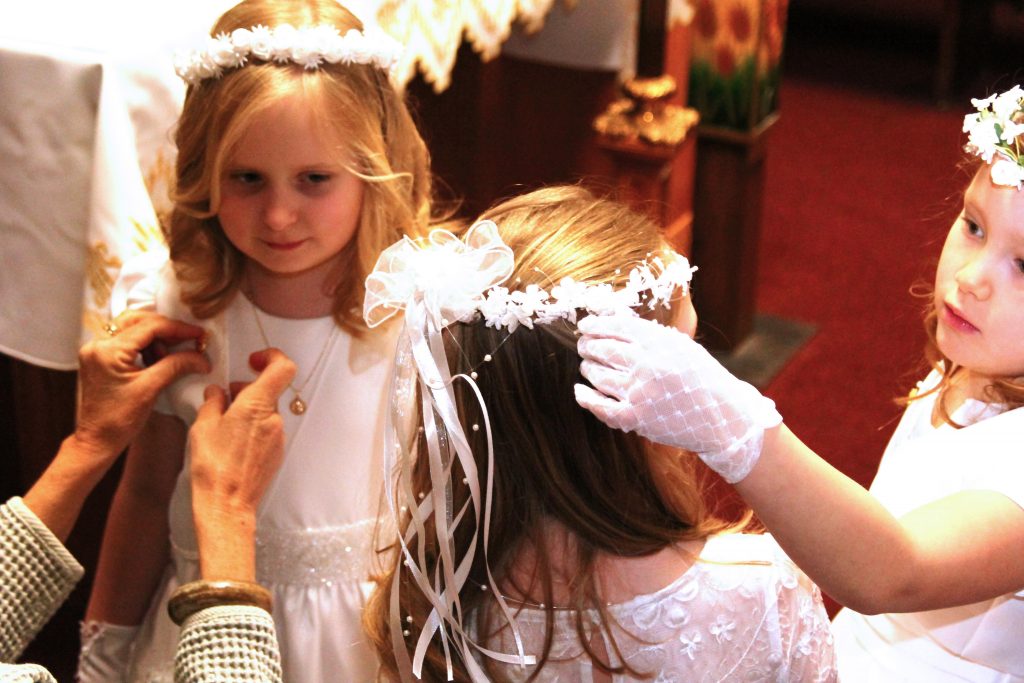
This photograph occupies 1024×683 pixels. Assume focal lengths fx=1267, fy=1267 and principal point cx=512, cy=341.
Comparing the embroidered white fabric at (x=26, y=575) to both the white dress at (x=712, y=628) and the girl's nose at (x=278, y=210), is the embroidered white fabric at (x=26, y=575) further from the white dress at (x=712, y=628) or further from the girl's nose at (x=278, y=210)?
the white dress at (x=712, y=628)

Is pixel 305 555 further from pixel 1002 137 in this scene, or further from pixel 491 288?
pixel 1002 137

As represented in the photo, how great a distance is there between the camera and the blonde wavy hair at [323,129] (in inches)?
62.8

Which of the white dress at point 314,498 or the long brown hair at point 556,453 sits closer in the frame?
the long brown hair at point 556,453

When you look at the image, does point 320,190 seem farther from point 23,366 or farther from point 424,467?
point 23,366

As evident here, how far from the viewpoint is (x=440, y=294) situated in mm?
1200

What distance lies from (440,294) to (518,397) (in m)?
0.12

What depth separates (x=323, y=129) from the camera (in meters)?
1.60

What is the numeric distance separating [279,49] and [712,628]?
881 mm

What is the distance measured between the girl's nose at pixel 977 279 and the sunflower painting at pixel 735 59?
1729 millimetres

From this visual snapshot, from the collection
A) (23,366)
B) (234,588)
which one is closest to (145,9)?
(23,366)

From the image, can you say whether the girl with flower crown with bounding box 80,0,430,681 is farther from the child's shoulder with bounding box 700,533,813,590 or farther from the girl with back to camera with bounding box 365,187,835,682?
the child's shoulder with bounding box 700,533,813,590

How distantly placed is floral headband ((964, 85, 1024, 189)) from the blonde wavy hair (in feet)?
2.35

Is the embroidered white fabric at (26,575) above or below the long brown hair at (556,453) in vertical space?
below

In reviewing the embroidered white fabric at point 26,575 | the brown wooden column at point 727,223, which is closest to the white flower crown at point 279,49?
the embroidered white fabric at point 26,575
